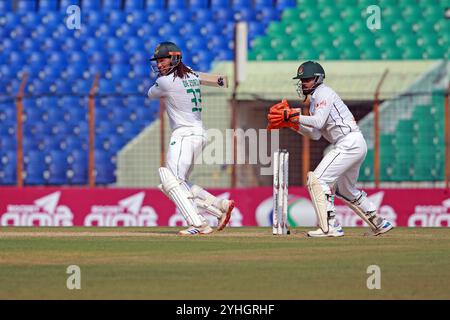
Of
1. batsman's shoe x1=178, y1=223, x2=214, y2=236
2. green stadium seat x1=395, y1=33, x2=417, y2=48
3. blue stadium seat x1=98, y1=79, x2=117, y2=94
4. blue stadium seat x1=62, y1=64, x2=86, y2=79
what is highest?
green stadium seat x1=395, y1=33, x2=417, y2=48

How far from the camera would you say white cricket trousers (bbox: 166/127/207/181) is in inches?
575

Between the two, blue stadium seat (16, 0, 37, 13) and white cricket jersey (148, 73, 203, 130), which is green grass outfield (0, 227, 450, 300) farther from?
blue stadium seat (16, 0, 37, 13)

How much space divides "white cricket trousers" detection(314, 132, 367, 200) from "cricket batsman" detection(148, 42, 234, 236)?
1.29 meters

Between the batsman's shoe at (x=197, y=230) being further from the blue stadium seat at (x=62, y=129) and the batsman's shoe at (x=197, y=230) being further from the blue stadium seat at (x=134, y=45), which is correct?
the blue stadium seat at (x=134, y=45)

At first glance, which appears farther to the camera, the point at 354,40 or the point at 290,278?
the point at 354,40

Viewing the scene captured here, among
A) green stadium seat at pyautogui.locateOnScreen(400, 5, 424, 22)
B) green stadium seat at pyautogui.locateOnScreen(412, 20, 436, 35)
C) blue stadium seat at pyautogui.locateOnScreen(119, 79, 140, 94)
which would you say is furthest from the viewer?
blue stadium seat at pyautogui.locateOnScreen(119, 79, 140, 94)

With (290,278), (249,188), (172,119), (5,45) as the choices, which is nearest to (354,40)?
(249,188)

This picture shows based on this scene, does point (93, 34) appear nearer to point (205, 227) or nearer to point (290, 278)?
point (205, 227)

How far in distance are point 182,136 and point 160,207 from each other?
7.67 m

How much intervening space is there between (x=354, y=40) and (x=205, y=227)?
14103 millimetres

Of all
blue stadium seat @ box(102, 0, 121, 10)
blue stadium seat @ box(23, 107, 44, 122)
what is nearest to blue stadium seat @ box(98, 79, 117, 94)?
blue stadium seat @ box(23, 107, 44, 122)

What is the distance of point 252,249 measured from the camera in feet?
40.9

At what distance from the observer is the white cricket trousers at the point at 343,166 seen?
1412 cm

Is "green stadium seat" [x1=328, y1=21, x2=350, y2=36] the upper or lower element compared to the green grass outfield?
upper
